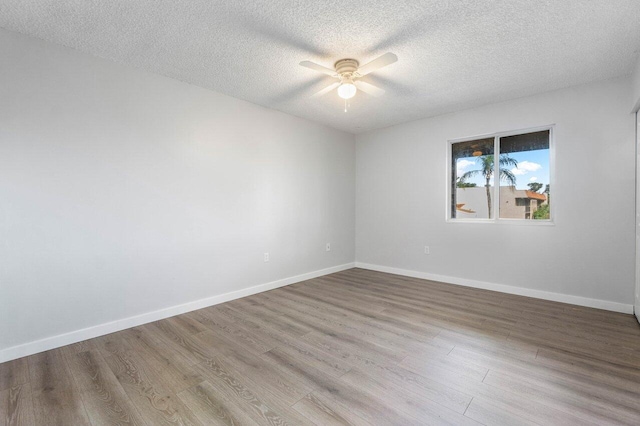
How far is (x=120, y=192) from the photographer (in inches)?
106

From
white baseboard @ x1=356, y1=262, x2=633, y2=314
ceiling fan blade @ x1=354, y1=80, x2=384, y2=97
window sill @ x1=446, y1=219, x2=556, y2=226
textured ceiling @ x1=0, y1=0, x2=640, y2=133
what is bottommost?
white baseboard @ x1=356, y1=262, x2=633, y2=314

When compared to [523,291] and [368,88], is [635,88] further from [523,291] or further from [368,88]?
[368,88]

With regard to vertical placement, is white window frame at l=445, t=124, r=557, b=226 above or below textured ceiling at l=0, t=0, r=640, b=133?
below

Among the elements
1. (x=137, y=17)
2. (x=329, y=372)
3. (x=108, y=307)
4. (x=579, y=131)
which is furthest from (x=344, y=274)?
(x=137, y=17)

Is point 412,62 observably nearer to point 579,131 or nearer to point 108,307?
point 579,131

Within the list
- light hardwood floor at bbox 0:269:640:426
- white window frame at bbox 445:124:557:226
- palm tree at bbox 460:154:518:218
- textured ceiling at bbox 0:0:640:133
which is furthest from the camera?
palm tree at bbox 460:154:518:218

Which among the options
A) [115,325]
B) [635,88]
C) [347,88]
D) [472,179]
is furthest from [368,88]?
[115,325]

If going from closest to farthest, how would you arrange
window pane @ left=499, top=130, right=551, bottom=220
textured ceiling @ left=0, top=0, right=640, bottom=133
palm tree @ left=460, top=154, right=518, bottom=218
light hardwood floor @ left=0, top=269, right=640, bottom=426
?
light hardwood floor @ left=0, top=269, right=640, bottom=426 → textured ceiling @ left=0, top=0, right=640, bottom=133 → window pane @ left=499, top=130, right=551, bottom=220 → palm tree @ left=460, top=154, right=518, bottom=218

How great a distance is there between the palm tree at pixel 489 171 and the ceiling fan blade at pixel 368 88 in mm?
1877

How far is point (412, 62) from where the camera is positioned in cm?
272

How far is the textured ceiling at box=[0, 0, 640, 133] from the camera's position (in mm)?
1993

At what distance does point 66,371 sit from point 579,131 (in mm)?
5297

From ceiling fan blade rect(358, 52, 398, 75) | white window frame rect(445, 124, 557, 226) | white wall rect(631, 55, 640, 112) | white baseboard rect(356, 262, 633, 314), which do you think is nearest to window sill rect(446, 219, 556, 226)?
white window frame rect(445, 124, 557, 226)

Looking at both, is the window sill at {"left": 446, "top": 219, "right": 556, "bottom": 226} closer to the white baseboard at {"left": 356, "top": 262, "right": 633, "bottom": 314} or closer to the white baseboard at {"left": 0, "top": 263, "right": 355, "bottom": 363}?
the white baseboard at {"left": 356, "top": 262, "right": 633, "bottom": 314}
